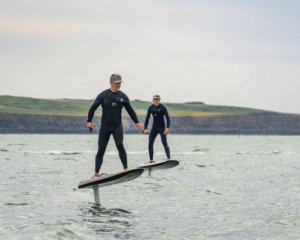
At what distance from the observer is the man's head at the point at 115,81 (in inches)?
727

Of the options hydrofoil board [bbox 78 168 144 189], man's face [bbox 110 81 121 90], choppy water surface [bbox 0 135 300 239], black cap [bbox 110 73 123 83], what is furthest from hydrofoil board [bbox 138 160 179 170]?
hydrofoil board [bbox 78 168 144 189]

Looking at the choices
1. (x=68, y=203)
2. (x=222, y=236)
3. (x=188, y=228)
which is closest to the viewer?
(x=222, y=236)

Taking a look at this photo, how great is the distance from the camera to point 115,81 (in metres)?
18.5

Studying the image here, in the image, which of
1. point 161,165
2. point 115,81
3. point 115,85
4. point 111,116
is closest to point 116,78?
point 115,81

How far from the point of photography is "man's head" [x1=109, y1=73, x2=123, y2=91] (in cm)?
1847

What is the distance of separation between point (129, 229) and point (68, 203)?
441 centimetres

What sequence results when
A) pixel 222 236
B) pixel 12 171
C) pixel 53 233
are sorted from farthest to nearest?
pixel 12 171 < pixel 222 236 < pixel 53 233

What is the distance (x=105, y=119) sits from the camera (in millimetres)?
19188

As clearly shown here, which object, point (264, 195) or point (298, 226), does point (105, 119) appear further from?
point (298, 226)

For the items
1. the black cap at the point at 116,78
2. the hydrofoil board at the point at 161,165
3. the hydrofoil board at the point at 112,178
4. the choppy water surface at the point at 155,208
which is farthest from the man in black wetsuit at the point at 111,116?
the hydrofoil board at the point at 161,165

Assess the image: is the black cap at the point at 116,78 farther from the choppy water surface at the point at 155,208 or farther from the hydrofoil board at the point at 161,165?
the hydrofoil board at the point at 161,165

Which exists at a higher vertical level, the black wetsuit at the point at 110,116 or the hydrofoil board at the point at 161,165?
the black wetsuit at the point at 110,116

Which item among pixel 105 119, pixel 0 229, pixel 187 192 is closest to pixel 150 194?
pixel 187 192

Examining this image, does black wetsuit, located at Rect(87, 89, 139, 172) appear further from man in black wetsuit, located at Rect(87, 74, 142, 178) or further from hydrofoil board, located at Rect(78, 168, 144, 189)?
hydrofoil board, located at Rect(78, 168, 144, 189)
